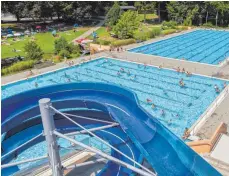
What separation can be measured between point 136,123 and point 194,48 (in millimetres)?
25247

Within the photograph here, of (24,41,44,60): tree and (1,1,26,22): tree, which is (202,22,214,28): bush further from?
(1,1,26,22): tree

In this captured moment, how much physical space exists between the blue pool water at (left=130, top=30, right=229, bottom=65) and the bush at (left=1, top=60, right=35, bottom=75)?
1117 cm

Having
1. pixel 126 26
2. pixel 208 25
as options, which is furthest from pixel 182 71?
pixel 208 25

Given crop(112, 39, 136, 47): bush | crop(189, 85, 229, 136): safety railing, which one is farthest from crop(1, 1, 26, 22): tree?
crop(189, 85, 229, 136): safety railing

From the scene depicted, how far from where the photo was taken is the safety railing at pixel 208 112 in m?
13.7

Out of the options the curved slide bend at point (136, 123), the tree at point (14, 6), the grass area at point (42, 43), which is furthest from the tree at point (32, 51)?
the tree at point (14, 6)

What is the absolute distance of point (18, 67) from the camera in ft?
78.2

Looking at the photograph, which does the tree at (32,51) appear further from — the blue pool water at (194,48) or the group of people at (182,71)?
the group of people at (182,71)

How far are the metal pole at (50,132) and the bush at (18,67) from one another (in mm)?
19652

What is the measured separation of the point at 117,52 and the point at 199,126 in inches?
658

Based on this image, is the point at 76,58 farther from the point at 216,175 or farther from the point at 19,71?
the point at 216,175

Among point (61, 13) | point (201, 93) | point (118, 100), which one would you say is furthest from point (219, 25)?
point (118, 100)

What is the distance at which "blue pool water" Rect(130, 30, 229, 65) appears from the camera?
26.9 m

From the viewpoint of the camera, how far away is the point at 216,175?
5.34 metres
